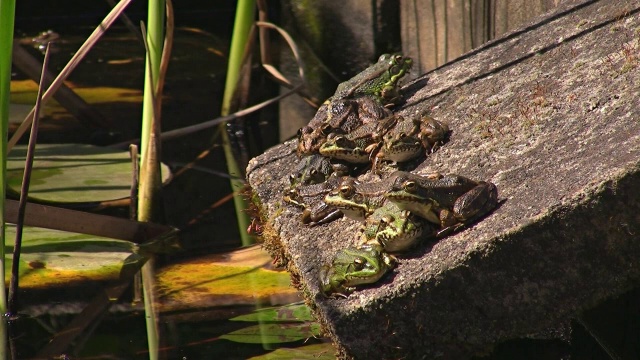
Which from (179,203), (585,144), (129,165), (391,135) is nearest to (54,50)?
(129,165)

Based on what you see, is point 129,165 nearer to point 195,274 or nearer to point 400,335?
point 195,274

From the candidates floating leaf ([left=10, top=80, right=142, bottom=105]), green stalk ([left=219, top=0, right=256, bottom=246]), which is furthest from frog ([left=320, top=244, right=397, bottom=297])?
floating leaf ([left=10, top=80, right=142, bottom=105])

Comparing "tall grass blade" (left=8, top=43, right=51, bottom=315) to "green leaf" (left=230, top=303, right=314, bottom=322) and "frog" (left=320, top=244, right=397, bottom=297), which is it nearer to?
"green leaf" (left=230, top=303, right=314, bottom=322)

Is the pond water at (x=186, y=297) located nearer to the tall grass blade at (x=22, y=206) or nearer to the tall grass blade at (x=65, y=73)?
the tall grass blade at (x=22, y=206)

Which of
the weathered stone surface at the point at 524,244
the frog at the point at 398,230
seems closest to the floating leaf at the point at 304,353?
the weathered stone surface at the point at 524,244

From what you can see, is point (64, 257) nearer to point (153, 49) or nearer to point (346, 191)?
point (153, 49)
